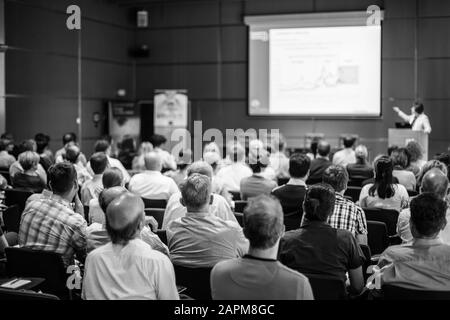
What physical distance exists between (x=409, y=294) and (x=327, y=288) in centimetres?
38

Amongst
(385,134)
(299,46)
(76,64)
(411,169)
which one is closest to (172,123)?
(76,64)

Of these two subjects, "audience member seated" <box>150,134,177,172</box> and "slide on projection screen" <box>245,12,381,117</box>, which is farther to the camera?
"slide on projection screen" <box>245,12,381,117</box>

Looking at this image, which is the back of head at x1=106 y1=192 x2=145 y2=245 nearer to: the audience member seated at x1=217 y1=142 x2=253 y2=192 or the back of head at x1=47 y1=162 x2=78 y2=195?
the back of head at x1=47 y1=162 x2=78 y2=195

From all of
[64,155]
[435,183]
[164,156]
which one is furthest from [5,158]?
[435,183]

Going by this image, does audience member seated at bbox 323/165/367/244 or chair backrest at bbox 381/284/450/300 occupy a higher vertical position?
audience member seated at bbox 323/165/367/244

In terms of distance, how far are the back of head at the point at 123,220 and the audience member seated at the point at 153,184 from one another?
3.43m

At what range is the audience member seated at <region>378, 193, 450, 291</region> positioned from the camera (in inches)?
112

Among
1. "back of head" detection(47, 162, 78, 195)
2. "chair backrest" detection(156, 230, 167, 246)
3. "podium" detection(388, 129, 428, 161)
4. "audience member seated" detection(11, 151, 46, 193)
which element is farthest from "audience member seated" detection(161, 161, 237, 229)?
"podium" detection(388, 129, 428, 161)

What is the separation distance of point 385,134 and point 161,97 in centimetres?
488

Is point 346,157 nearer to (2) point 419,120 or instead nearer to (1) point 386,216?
(2) point 419,120

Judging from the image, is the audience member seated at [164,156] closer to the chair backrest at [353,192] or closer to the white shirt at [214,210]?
the chair backrest at [353,192]

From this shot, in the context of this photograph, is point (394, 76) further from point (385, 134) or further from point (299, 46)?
point (299, 46)

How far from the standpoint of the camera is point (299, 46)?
1273 cm

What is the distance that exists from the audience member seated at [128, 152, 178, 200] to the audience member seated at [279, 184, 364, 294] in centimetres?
314
